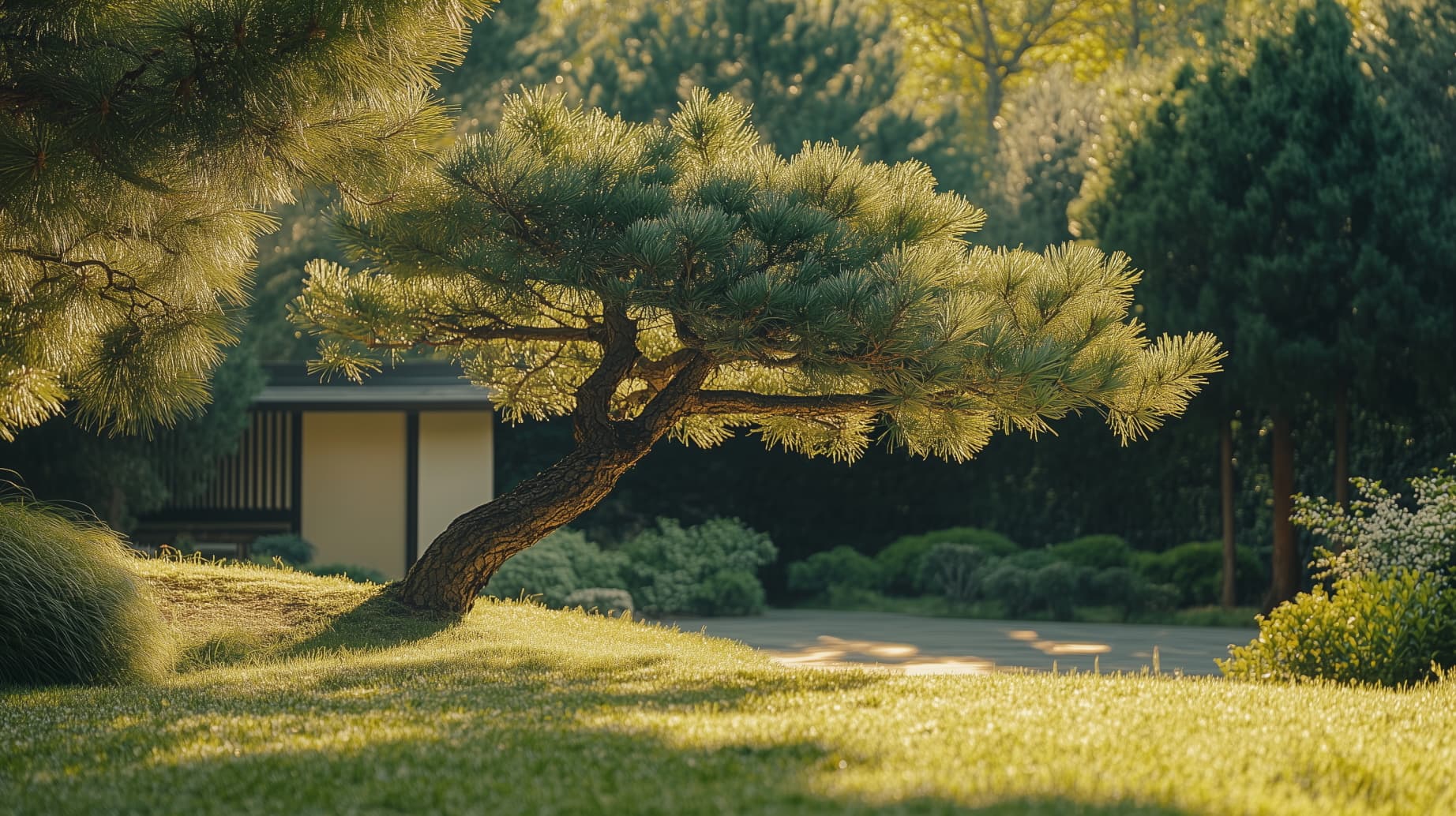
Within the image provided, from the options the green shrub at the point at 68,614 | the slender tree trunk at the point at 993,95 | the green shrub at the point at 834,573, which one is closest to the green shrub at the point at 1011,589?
the green shrub at the point at 834,573

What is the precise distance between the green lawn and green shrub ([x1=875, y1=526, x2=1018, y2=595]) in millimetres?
9677

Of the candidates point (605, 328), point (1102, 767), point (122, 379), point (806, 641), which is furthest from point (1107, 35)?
point (1102, 767)

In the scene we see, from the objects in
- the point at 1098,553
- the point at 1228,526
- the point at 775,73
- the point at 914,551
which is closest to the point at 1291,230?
the point at 1228,526

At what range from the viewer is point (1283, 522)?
1379cm

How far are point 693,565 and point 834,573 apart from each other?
211 cm

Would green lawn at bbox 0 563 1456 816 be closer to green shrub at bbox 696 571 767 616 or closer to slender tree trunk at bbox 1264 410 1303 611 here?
slender tree trunk at bbox 1264 410 1303 611

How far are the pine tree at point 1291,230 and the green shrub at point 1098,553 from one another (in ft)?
6.23

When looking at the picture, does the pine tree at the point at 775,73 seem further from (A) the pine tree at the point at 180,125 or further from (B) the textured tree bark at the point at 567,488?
(A) the pine tree at the point at 180,125

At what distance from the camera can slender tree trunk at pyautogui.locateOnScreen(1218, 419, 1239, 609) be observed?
14312 millimetres

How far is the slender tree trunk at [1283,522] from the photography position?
44.8 ft

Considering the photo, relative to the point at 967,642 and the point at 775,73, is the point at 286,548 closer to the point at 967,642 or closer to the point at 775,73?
the point at 967,642

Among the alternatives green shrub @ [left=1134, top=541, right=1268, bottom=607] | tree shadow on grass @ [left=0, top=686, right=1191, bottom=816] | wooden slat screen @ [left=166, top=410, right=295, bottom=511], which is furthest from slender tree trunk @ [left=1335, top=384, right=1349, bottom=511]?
wooden slat screen @ [left=166, top=410, right=295, bottom=511]

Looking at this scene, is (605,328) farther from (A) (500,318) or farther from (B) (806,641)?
(B) (806,641)

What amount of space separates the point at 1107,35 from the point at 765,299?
2650cm
